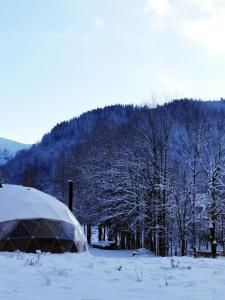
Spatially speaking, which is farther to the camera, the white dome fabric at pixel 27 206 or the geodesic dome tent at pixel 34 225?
the white dome fabric at pixel 27 206

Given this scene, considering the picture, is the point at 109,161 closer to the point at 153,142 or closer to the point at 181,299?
the point at 153,142

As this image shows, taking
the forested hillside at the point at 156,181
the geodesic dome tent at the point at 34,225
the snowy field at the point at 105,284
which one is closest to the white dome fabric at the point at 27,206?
the geodesic dome tent at the point at 34,225

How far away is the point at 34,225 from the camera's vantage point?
63.7 feet

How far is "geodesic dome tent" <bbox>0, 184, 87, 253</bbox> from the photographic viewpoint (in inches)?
741

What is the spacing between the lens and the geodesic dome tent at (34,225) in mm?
18828

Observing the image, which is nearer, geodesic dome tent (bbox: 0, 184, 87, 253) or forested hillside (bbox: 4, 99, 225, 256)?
geodesic dome tent (bbox: 0, 184, 87, 253)

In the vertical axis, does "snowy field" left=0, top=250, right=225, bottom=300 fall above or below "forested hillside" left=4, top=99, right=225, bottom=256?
below

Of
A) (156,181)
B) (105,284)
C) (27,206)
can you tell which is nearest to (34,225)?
(27,206)

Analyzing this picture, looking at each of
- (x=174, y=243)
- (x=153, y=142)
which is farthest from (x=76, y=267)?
(x=174, y=243)

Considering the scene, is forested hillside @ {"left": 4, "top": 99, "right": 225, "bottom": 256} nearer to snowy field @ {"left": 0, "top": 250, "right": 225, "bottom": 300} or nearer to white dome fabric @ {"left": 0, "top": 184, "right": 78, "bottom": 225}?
white dome fabric @ {"left": 0, "top": 184, "right": 78, "bottom": 225}

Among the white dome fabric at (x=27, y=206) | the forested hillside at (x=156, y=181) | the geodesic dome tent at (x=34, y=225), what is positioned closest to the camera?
the geodesic dome tent at (x=34, y=225)

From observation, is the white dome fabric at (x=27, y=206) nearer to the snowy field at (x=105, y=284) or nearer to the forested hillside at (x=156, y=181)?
the forested hillside at (x=156, y=181)

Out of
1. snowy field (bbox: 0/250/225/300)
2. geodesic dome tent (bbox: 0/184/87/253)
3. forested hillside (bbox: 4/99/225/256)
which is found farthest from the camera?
forested hillside (bbox: 4/99/225/256)

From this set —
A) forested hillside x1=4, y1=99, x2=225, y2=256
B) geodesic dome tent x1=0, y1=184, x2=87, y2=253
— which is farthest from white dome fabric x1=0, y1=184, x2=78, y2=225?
forested hillside x1=4, y1=99, x2=225, y2=256
